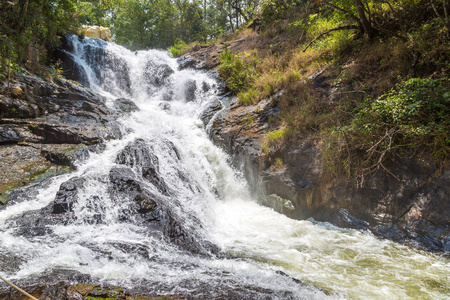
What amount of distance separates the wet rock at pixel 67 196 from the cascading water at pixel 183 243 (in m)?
0.02

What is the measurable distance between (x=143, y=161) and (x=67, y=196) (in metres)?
2.04

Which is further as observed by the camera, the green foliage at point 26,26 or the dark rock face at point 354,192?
the green foliage at point 26,26

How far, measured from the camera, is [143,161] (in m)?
6.45

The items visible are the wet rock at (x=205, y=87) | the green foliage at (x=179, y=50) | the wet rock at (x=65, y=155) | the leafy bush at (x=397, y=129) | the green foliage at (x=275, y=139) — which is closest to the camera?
the leafy bush at (x=397, y=129)

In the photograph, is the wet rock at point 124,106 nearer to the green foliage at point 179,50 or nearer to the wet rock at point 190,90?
the wet rock at point 190,90

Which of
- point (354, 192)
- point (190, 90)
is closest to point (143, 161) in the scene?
point (354, 192)

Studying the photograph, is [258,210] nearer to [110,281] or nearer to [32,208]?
[110,281]

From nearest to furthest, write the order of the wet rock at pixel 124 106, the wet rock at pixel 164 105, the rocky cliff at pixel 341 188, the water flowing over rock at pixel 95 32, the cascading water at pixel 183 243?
1. the cascading water at pixel 183 243
2. the rocky cliff at pixel 341 188
3. the wet rock at pixel 124 106
4. the wet rock at pixel 164 105
5. the water flowing over rock at pixel 95 32

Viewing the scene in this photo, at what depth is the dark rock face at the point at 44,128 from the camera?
6.18 m

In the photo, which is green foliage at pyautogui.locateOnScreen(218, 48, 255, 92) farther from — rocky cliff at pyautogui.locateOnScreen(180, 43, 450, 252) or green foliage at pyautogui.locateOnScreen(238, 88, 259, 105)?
rocky cliff at pyautogui.locateOnScreen(180, 43, 450, 252)

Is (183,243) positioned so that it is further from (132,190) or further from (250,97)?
(250,97)

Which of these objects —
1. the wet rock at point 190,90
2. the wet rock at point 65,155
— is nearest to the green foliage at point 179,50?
the wet rock at point 190,90

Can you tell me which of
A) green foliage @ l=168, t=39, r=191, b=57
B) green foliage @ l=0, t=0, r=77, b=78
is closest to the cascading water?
green foliage @ l=0, t=0, r=77, b=78

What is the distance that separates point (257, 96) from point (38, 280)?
8.00 meters
